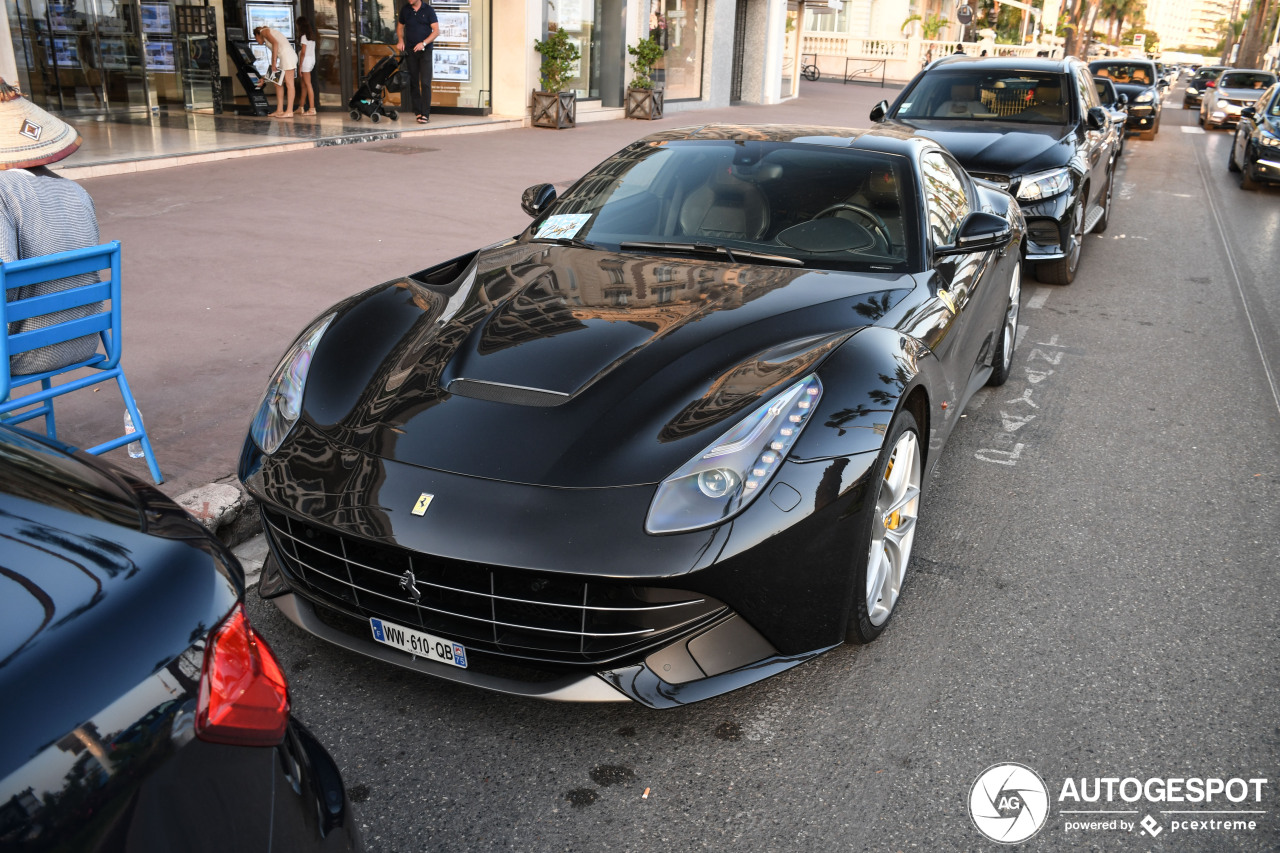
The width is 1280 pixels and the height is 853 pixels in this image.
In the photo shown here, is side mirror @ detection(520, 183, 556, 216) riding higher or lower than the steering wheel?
lower

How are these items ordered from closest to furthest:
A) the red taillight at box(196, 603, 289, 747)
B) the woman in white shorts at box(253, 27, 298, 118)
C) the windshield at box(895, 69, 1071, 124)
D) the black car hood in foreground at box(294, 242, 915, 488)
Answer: the red taillight at box(196, 603, 289, 747) → the black car hood in foreground at box(294, 242, 915, 488) → the windshield at box(895, 69, 1071, 124) → the woman in white shorts at box(253, 27, 298, 118)

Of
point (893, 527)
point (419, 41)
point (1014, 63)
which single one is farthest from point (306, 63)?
point (893, 527)

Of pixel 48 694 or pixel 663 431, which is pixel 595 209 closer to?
pixel 663 431

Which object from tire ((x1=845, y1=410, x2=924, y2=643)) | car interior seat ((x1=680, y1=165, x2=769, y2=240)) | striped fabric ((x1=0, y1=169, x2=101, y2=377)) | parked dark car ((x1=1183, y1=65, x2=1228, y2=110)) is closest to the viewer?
tire ((x1=845, y1=410, x2=924, y2=643))

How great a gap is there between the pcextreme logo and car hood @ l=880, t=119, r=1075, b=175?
6.29 metres

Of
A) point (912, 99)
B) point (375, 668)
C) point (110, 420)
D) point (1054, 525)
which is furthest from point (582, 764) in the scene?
point (912, 99)

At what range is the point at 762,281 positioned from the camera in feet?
12.5

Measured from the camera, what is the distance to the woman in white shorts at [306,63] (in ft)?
57.1

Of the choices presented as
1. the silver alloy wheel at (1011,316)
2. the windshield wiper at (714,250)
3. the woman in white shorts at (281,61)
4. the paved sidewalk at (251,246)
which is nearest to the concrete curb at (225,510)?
the paved sidewalk at (251,246)

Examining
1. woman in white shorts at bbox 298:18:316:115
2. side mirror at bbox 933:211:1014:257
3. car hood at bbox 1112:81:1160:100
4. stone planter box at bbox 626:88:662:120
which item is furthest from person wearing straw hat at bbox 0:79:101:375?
car hood at bbox 1112:81:1160:100

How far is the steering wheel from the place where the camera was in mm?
4188

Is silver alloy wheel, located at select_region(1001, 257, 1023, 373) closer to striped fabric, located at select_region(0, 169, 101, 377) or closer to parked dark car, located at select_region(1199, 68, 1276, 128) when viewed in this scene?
striped fabric, located at select_region(0, 169, 101, 377)

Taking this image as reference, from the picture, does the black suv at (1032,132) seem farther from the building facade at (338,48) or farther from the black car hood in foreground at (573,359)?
the building facade at (338,48)

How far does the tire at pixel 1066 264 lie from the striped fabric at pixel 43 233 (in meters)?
7.17
